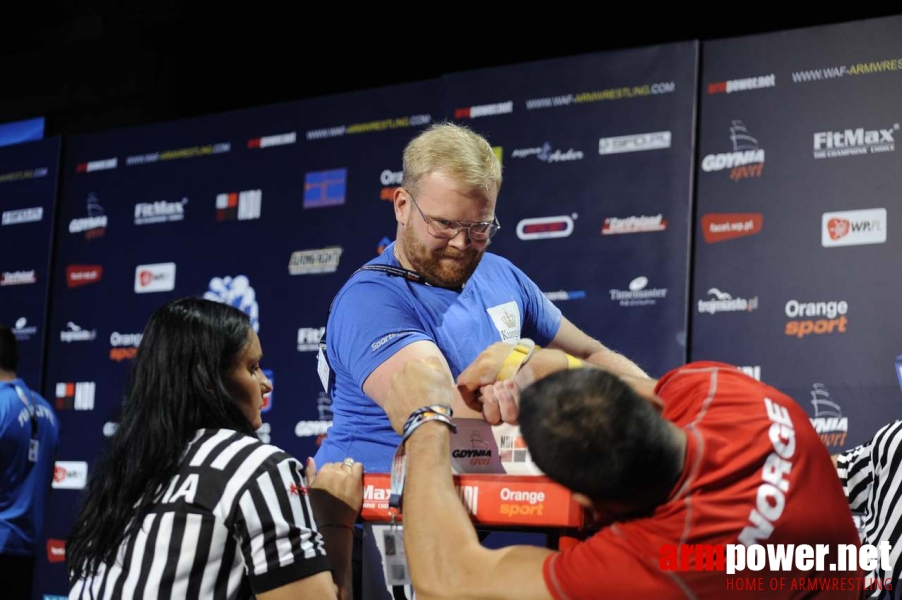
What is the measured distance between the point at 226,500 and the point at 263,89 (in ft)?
15.8

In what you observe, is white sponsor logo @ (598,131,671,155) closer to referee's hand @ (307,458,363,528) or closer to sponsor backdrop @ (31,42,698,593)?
sponsor backdrop @ (31,42,698,593)

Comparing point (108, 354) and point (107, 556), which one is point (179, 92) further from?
point (107, 556)

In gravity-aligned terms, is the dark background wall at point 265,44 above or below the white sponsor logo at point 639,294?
above

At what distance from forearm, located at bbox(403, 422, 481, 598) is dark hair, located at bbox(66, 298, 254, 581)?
43 cm

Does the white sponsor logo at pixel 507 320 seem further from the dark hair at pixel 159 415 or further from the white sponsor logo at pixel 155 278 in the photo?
the white sponsor logo at pixel 155 278

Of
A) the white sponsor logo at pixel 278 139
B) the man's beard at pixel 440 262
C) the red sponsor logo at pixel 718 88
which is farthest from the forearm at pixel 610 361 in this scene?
the white sponsor logo at pixel 278 139


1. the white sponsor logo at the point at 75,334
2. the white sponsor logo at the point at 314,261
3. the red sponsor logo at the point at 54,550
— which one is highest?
the white sponsor logo at the point at 314,261

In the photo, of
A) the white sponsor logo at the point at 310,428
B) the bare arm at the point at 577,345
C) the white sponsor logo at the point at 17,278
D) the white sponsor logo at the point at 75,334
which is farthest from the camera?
the white sponsor logo at the point at 17,278

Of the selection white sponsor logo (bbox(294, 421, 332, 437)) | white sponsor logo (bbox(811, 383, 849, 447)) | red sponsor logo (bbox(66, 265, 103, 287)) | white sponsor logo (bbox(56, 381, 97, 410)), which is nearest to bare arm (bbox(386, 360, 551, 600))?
white sponsor logo (bbox(811, 383, 849, 447))

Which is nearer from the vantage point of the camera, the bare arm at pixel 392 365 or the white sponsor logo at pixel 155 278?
the bare arm at pixel 392 365

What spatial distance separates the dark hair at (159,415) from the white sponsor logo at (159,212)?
4.37 m

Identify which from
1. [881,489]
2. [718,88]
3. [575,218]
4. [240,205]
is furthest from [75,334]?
[881,489]

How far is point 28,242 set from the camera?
21.7ft

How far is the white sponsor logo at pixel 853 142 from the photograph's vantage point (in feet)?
13.4
